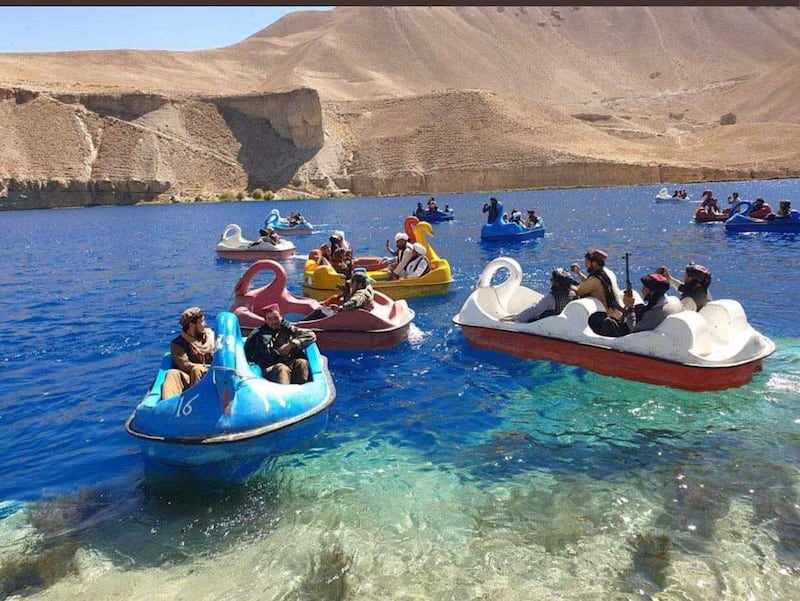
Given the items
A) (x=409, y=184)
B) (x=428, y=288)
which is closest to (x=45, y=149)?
(x=409, y=184)

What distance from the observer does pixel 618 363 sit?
910 centimetres

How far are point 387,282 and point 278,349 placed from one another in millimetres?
7583

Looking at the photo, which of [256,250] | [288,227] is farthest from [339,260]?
[288,227]

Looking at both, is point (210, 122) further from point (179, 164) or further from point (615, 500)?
point (615, 500)

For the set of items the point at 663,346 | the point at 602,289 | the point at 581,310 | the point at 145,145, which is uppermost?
the point at 145,145

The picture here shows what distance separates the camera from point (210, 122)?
307 feet

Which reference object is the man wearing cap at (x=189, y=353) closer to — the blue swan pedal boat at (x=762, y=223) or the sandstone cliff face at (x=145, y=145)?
the blue swan pedal boat at (x=762, y=223)

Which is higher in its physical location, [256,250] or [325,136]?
[325,136]

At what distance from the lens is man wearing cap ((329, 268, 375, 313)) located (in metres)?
11.4

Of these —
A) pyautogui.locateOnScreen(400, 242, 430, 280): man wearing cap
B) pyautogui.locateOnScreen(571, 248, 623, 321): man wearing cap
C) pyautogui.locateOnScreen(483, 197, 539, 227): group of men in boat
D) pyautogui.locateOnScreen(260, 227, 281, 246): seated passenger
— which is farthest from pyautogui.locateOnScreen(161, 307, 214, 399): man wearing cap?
pyautogui.locateOnScreen(483, 197, 539, 227): group of men in boat

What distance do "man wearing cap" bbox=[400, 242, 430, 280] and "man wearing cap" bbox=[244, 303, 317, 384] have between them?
761cm

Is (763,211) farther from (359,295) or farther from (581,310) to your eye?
(359,295)

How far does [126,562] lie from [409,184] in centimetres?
7901

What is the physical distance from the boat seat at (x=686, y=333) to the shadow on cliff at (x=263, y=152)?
80.7 metres
